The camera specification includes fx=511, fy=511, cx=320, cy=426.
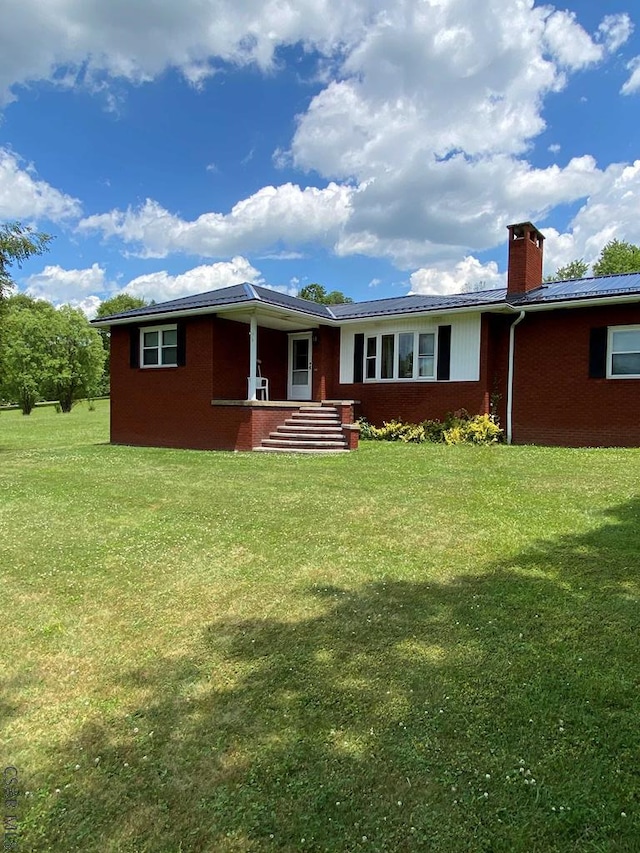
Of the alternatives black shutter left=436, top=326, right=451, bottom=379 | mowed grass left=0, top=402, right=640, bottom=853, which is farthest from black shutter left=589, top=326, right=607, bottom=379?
mowed grass left=0, top=402, right=640, bottom=853

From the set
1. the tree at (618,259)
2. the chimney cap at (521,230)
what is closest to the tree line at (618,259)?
the tree at (618,259)

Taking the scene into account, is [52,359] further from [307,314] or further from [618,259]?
[618,259]

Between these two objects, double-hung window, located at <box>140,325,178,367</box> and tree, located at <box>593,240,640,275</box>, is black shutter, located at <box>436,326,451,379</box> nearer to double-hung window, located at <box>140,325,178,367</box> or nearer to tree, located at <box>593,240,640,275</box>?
double-hung window, located at <box>140,325,178,367</box>

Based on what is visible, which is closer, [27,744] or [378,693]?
[27,744]

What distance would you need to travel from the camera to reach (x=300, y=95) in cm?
1465

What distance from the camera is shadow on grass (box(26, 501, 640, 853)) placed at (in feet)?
5.49

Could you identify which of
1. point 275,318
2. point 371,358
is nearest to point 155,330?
point 275,318

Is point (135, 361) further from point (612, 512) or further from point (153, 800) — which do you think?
point (153, 800)

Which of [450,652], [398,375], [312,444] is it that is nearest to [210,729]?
[450,652]

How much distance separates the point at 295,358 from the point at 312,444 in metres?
4.66

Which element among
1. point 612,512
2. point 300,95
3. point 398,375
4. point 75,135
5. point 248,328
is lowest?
point 612,512

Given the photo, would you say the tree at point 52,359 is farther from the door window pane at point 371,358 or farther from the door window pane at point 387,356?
the door window pane at point 387,356

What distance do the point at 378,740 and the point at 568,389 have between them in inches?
457

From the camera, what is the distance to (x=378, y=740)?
2.08 meters
